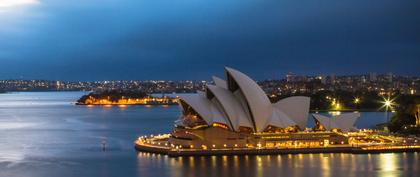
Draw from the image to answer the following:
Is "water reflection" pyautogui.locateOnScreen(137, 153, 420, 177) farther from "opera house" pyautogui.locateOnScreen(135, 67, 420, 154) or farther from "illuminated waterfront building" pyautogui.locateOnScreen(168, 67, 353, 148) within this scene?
"illuminated waterfront building" pyautogui.locateOnScreen(168, 67, 353, 148)

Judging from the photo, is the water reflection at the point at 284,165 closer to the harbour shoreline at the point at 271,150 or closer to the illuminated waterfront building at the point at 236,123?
the harbour shoreline at the point at 271,150

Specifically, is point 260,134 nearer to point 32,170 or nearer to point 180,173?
point 180,173

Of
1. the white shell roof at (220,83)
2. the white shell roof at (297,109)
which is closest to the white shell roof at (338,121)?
the white shell roof at (297,109)

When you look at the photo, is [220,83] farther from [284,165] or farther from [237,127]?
[284,165]

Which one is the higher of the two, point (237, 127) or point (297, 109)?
point (297, 109)

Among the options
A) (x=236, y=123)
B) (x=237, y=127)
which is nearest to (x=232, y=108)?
(x=236, y=123)

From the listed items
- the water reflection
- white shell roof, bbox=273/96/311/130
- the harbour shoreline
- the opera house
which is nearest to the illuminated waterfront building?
the opera house

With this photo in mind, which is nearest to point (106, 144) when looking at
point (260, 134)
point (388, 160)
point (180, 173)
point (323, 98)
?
point (260, 134)
